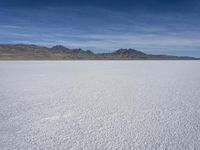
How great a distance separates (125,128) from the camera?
3562 mm

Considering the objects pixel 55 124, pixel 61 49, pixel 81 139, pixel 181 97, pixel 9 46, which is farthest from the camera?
pixel 61 49

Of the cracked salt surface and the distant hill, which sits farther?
the distant hill

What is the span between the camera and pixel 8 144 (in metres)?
2.93

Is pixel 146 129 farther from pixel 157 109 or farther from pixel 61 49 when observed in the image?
pixel 61 49

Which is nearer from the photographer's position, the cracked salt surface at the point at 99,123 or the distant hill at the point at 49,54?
the cracked salt surface at the point at 99,123

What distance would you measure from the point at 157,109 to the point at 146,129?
1356 mm

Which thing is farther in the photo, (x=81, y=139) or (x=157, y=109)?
(x=157, y=109)

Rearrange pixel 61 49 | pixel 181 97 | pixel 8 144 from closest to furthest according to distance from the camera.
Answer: pixel 8 144
pixel 181 97
pixel 61 49

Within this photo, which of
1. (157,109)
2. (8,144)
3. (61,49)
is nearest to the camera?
(8,144)

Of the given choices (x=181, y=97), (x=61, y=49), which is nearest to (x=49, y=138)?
(x=181, y=97)

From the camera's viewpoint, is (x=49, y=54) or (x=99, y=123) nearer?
(x=99, y=123)

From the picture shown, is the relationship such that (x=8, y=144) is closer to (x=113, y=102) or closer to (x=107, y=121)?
(x=107, y=121)

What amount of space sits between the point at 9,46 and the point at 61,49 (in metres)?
39.8

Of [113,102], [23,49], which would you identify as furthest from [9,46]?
[113,102]
